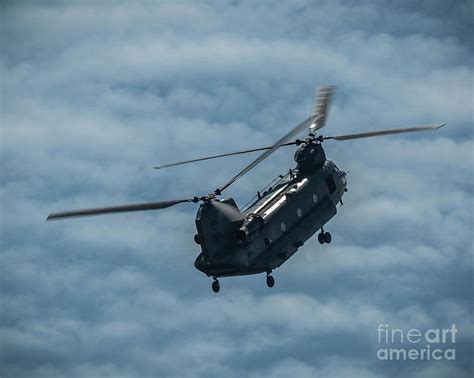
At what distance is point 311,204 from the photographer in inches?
3858

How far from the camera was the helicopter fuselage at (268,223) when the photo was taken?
88750 millimetres

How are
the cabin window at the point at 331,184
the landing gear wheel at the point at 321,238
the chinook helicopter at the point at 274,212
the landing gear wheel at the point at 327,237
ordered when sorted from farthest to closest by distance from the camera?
the cabin window at the point at 331,184
the landing gear wheel at the point at 327,237
the landing gear wheel at the point at 321,238
the chinook helicopter at the point at 274,212

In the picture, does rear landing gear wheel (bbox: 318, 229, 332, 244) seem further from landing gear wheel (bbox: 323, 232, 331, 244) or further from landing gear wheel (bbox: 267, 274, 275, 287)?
landing gear wheel (bbox: 267, 274, 275, 287)

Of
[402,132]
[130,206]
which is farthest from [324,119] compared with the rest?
[130,206]

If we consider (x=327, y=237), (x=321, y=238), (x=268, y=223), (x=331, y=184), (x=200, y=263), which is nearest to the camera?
(x=200, y=263)

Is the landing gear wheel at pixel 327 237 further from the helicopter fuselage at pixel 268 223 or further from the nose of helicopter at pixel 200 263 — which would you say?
the nose of helicopter at pixel 200 263

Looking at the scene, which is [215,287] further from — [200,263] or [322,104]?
[322,104]

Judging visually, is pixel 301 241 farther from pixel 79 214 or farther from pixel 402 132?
pixel 79 214

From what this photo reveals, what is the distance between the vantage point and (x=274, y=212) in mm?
93625

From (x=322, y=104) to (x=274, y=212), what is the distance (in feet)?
47.1

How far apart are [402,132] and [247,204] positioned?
1461 cm

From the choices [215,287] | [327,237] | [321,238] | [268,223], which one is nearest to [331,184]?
[327,237]

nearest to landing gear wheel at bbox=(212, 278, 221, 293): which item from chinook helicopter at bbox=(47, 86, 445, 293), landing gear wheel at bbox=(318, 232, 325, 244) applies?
chinook helicopter at bbox=(47, 86, 445, 293)

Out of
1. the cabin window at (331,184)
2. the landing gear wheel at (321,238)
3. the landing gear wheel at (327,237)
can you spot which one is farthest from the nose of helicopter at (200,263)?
the cabin window at (331,184)
